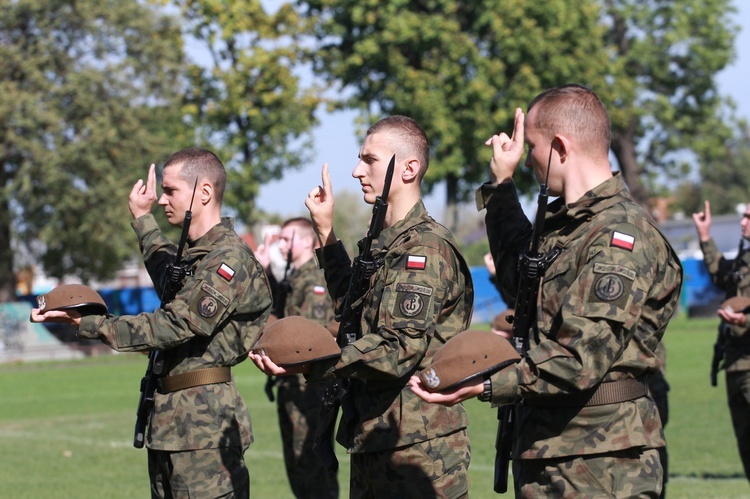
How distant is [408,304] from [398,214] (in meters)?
0.72

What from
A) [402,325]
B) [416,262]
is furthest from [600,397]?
[416,262]

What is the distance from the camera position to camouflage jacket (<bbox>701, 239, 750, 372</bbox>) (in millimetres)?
9914

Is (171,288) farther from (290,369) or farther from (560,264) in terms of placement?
(560,264)

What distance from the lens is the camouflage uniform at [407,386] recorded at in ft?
16.6

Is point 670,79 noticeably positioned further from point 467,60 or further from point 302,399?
point 302,399

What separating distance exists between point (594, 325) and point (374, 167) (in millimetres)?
1873

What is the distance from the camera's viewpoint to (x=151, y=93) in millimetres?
45781

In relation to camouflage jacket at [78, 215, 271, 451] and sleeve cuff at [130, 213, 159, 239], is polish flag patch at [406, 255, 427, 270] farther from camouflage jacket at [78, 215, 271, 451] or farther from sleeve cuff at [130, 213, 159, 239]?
sleeve cuff at [130, 213, 159, 239]

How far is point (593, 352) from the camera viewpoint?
3.96 m

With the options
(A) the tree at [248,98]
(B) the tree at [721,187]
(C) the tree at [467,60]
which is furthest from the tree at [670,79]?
(B) the tree at [721,187]

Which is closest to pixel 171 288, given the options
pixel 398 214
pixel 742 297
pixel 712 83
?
pixel 398 214

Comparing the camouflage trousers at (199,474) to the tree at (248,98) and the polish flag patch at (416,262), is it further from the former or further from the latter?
the tree at (248,98)

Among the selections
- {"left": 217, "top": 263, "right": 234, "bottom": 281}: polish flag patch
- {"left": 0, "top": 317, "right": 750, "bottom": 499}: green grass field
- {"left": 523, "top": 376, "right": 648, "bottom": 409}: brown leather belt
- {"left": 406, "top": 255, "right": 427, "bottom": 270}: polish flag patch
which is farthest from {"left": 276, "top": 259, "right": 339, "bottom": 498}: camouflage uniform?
{"left": 523, "top": 376, "right": 648, "bottom": 409}: brown leather belt

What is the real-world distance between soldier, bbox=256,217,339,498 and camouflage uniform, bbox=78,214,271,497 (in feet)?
10.0
